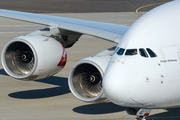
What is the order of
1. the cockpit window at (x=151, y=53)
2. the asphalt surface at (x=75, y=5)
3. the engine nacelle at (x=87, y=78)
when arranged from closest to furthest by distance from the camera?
1. the cockpit window at (x=151, y=53)
2. the engine nacelle at (x=87, y=78)
3. the asphalt surface at (x=75, y=5)

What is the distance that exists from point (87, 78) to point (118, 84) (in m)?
3.50

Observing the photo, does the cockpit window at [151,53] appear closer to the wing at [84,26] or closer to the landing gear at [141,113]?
the landing gear at [141,113]

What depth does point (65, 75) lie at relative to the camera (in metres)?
19.0

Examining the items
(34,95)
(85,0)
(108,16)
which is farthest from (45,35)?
(85,0)

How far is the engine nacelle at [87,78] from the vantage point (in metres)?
11.9

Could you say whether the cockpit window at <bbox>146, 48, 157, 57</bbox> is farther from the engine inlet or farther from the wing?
the engine inlet

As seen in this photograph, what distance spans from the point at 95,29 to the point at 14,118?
16.0ft

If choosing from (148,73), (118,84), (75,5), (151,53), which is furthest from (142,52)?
(75,5)

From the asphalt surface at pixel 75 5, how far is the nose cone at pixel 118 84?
1611 inches

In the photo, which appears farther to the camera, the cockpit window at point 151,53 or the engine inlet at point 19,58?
the engine inlet at point 19,58

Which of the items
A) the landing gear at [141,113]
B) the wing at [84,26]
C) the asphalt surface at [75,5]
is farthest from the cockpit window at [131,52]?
the asphalt surface at [75,5]

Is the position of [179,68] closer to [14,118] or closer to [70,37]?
[14,118]

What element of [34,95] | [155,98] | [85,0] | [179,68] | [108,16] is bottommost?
[155,98]

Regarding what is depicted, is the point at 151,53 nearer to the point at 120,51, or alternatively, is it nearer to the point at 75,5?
the point at 120,51
